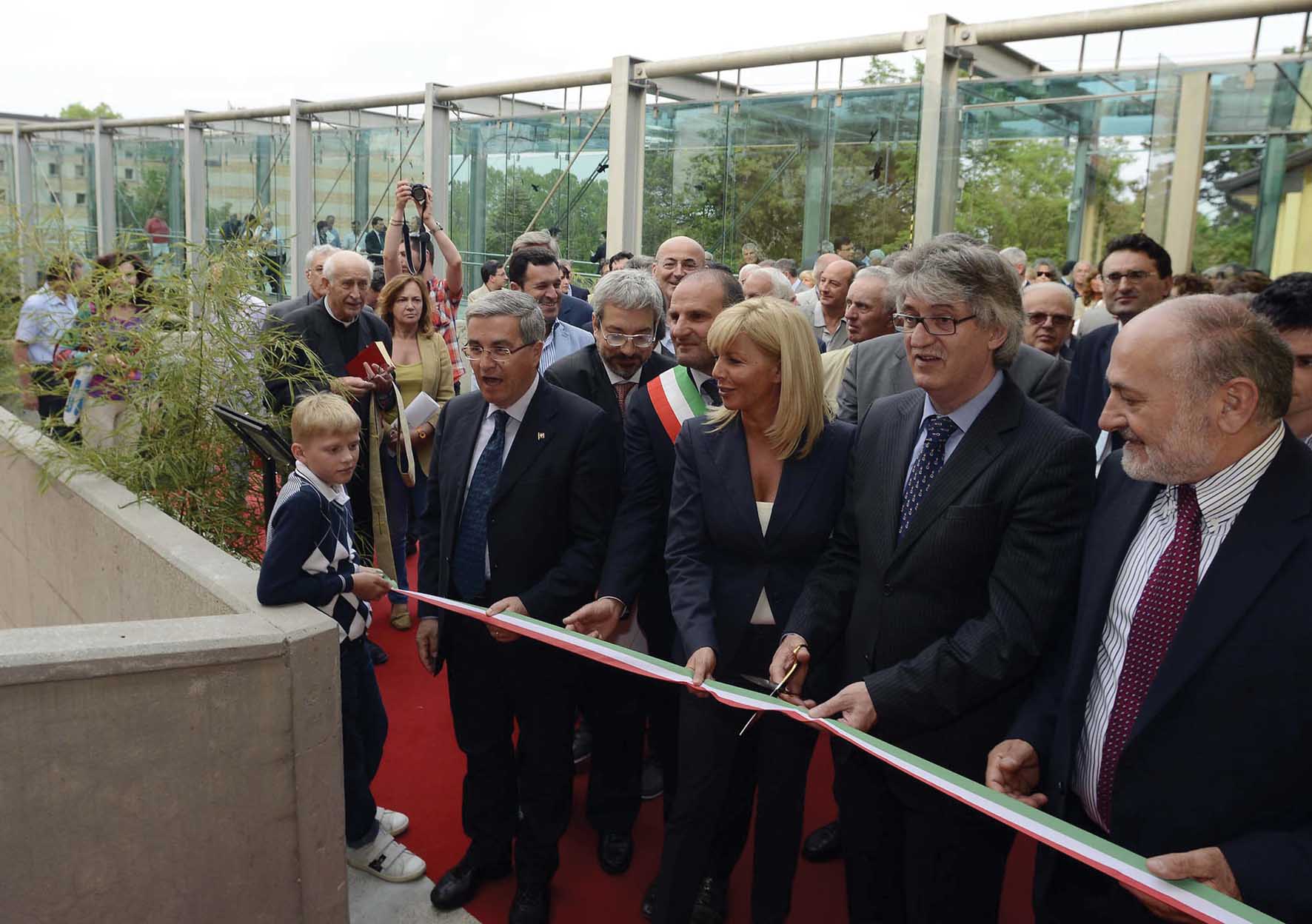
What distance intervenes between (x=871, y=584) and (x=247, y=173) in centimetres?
1900

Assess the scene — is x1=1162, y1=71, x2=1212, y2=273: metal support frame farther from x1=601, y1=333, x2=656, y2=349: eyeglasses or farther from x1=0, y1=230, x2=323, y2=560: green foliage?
x1=0, y1=230, x2=323, y2=560: green foliage

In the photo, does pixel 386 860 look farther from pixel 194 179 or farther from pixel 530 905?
pixel 194 179

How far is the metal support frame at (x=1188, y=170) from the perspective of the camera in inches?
343

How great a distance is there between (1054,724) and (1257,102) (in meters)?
8.25

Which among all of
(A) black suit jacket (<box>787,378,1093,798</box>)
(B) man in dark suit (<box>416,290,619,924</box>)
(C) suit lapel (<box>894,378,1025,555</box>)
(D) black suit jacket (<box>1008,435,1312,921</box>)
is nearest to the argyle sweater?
(B) man in dark suit (<box>416,290,619,924</box>)

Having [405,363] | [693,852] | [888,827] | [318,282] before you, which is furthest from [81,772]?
[318,282]

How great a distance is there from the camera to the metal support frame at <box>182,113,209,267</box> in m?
19.8

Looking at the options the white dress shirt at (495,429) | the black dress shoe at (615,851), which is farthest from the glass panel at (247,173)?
the black dress shoe at (615,851)

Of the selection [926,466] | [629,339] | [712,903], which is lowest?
[712,903]

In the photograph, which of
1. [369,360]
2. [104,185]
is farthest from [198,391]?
[104,185]

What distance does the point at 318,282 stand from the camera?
6316mm

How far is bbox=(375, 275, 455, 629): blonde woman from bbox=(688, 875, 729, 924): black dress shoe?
3032 mm

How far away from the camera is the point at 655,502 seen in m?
3.46

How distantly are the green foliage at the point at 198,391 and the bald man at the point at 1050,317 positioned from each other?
378cm
